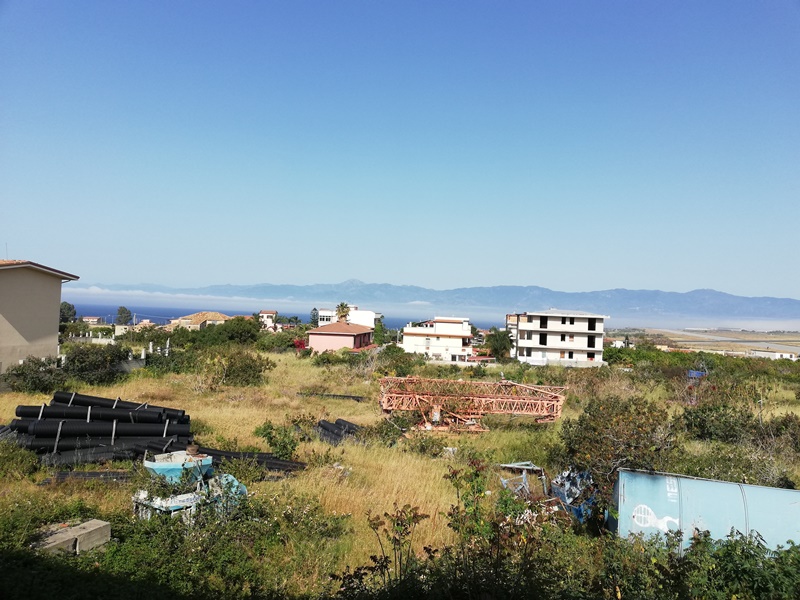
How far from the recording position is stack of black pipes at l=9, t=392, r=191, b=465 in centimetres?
955

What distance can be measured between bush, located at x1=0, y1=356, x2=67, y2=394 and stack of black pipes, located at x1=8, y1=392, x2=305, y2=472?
7.82 meters

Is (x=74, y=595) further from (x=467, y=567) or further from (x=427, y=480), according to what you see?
(x=427, y=480)

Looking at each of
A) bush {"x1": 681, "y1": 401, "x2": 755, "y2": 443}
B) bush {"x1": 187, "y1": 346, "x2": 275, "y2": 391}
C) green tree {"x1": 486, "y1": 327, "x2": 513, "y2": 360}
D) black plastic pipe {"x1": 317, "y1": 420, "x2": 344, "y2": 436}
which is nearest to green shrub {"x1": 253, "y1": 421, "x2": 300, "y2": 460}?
black plastic pipe {"x1": 317, "y1": 420, "x2": 344, "y2": 436}

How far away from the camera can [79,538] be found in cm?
564

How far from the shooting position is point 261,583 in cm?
557

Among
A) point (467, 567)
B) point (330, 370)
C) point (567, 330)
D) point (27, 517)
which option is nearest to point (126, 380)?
point (330, 370)

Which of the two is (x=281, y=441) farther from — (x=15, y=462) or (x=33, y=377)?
(x=33, y=377)

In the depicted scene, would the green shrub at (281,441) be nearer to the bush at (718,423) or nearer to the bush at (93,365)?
the bush at (93,365)

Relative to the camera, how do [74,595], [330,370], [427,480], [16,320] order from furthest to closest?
[330,370] < [16,320] < [427,480] < [74,595]

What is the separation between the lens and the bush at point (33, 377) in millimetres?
17250

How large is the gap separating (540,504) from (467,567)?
2693 millimetres

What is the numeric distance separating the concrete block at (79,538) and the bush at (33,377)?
1418 cm

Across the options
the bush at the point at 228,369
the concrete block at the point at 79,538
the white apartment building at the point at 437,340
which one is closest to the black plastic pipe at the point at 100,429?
the concrete block at the point at 79,538

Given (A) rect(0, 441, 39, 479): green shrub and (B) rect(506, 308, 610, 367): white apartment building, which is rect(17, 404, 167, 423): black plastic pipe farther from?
(B) rect(506, 308, 610, 367): white apartment building
